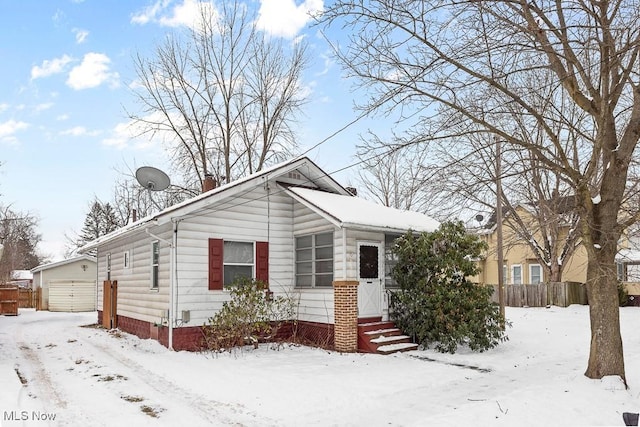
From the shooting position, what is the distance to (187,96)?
27.1m

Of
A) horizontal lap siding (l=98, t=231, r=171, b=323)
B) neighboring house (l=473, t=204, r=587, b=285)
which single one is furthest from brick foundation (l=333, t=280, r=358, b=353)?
neighboring house (l=473, t=204, r=587, b=285)

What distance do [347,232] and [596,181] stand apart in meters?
5.55

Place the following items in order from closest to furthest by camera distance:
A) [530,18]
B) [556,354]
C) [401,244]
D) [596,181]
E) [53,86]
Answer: [530,18], [596,181], [556,354], [401,244], [53,86]

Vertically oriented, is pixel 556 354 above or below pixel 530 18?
below

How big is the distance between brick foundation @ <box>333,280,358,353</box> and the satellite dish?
672 centimetres

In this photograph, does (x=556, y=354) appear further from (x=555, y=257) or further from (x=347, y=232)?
(x=555, y=257)

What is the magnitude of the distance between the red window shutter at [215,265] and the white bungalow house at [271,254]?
25mm

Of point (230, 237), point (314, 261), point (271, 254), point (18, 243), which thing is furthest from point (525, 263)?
point (18, 243)

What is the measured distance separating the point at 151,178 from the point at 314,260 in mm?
5906

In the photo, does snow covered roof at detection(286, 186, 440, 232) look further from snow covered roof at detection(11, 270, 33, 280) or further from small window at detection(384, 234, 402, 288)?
snow covered roof at detection(11, 270, 33, 280)

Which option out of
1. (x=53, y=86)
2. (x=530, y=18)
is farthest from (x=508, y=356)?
(x=53, y=86)

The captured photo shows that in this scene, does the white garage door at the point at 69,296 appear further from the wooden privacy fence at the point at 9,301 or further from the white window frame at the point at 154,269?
the white window frame at the point at 154,269
